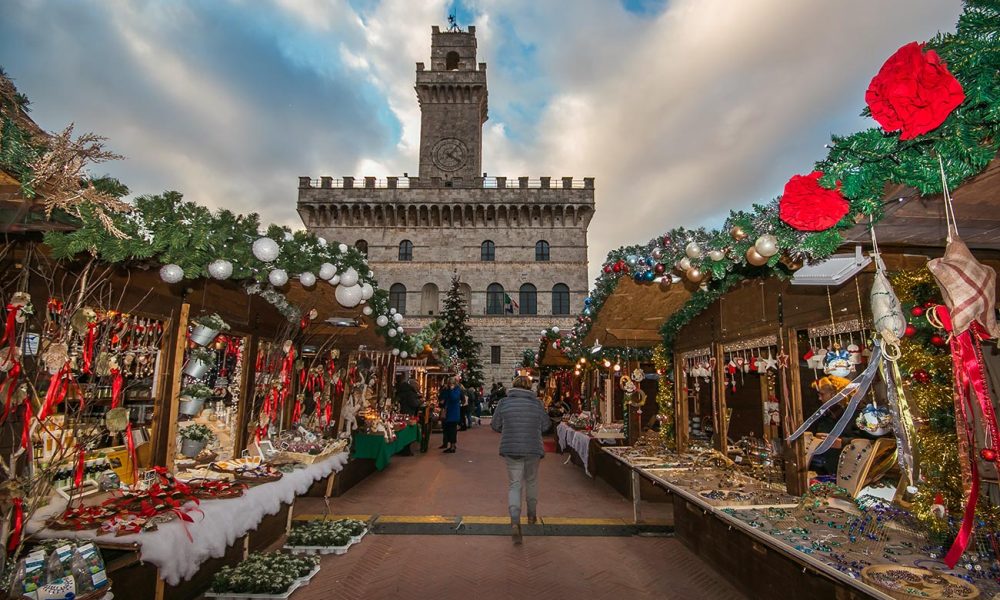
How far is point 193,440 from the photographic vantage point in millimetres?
4496

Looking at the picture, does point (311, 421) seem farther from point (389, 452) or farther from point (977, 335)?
point (977, 335)

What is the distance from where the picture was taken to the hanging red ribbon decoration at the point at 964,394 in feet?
7.13

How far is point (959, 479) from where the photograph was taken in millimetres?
2678

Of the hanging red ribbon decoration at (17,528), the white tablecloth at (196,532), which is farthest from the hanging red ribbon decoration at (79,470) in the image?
the hanging red ribbon decoration at (17,528)

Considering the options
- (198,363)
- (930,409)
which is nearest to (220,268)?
(198,363)

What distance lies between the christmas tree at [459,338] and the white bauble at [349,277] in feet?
55.4

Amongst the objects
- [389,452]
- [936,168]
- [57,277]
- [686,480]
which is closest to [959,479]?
[936,168]

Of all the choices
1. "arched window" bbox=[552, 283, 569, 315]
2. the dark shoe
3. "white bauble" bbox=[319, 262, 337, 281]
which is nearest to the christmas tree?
"arched window" bbox=[552, 283, 569, 315]

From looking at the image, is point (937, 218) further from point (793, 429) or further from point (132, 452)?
point (132, 452)

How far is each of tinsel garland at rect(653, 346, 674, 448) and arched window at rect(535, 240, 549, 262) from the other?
63.4 feet

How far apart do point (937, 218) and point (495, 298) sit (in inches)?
936

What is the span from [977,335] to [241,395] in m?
6.37

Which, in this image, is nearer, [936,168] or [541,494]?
[936,168]

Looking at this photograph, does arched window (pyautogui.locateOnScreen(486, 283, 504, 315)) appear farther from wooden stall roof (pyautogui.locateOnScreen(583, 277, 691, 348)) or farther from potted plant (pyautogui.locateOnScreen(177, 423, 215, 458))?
potted plant (pyautogui.locateOnScreen(177, 423, 215, 458))
